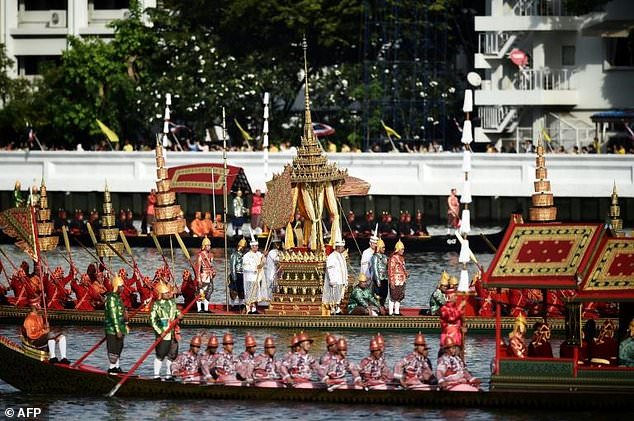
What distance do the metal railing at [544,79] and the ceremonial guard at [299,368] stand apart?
42833 millimetres

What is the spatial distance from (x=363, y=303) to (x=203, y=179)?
2693 centimetres

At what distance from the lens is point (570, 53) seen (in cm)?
8144

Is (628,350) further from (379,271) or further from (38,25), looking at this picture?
(38,25)

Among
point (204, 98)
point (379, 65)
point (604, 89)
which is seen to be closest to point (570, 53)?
point (604, 89)

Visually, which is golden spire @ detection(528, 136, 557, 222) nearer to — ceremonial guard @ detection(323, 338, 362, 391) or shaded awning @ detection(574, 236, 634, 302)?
ceremonial guard @ detection(323, 338, 362, 391)

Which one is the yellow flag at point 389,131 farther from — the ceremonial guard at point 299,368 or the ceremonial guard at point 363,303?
the ceremonial guard at point 299,368

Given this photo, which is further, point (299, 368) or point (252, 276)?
point (252, 276)

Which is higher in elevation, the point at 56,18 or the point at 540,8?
the point at 56,18

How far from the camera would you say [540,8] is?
80.4 metres

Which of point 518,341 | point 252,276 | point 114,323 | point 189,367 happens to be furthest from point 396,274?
point 518,341

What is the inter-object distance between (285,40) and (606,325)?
47.6 meters

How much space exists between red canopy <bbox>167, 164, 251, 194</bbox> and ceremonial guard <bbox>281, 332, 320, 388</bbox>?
3384cm

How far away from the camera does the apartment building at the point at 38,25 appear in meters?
97.2

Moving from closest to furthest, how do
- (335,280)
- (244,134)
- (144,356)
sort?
(144,356), (335,280), (244,134)
